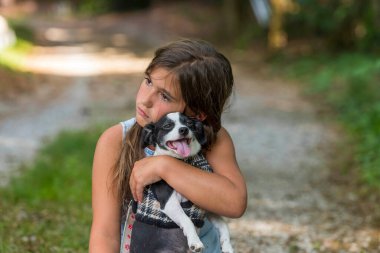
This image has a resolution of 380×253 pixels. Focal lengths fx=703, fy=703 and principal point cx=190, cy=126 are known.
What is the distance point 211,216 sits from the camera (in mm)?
2639

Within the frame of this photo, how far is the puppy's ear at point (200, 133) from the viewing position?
2381 millimetres

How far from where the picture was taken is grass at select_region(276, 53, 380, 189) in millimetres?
8359

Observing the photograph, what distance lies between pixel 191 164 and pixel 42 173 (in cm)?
517

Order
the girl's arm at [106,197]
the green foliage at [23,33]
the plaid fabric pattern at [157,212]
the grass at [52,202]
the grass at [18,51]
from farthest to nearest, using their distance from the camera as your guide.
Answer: the green foliage at [23,33] → the grass at [18,51] → the grass at [52,202] → the girl's arm at [106,197] → the plaid fabric pattern at [157,212]

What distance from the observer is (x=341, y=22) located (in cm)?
1997

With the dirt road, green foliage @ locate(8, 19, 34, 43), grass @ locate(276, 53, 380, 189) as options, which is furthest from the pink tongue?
green foliage @ locate(8, 19, 34, 43)

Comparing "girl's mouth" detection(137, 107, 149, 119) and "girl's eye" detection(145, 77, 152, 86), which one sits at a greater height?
"girl's eye" detection(145, 77, 152, 86)

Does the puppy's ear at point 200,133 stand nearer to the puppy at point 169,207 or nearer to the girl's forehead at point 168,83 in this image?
the puppy at point 169,207

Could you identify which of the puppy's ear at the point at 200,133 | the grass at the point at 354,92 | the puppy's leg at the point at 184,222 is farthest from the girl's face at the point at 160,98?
the grass at the point at 354,92

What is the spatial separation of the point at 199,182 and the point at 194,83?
1.15 ft

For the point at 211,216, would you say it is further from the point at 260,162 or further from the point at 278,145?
the point at 278,145

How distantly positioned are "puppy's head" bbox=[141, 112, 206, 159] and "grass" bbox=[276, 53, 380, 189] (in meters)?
4.97

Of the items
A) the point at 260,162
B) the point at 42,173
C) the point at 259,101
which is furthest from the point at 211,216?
the point at 259,101

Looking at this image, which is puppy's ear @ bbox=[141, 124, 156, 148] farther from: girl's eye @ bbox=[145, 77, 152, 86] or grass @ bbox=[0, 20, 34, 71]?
Answer: grass @ bbox=[0, 20, 34, 71]
